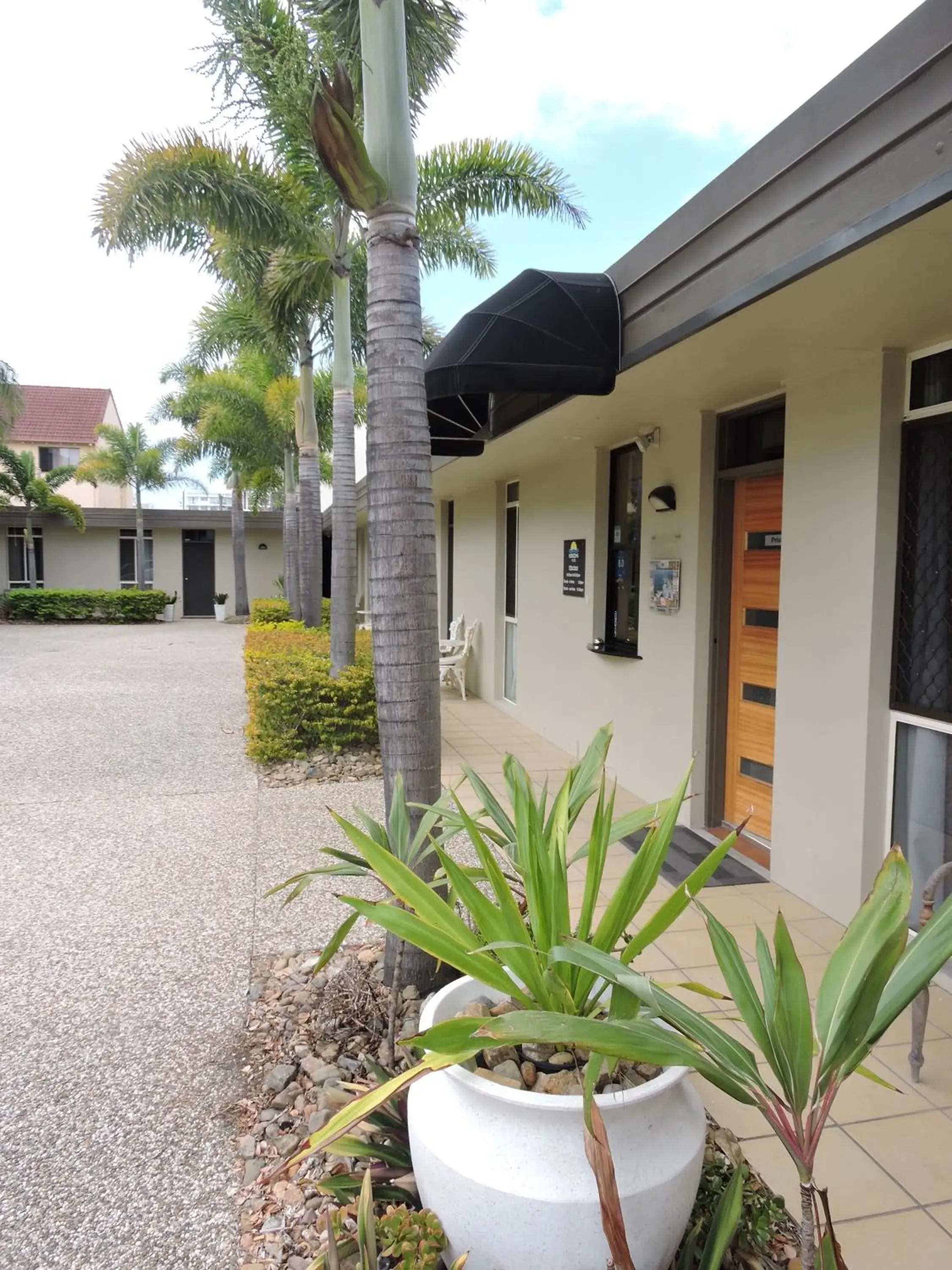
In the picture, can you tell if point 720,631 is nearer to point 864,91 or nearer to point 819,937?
point 819,937

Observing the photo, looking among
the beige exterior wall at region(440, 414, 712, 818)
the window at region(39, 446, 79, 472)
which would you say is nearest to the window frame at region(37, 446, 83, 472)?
the window at region(39, 446, 79, 472)

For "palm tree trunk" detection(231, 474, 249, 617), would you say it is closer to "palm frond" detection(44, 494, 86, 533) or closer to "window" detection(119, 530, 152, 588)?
"window" detection(119, 530, 152, 588)

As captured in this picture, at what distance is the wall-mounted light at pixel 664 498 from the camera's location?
5898mm

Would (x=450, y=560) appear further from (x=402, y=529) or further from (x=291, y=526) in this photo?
(x=402, y=529)

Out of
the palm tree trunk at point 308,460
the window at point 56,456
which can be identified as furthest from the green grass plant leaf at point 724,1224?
the window at point 56,456

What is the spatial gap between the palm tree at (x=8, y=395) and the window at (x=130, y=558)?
472 cm

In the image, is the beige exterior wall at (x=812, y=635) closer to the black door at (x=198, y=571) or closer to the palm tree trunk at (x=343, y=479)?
the palm tree trunk at (x=343, y=479)

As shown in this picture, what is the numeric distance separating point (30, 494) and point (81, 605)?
349 cm

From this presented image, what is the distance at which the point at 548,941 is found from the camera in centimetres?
200

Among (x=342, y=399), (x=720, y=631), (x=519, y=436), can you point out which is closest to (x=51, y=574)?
(x=342, y=399)

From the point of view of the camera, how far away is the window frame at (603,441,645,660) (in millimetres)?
6738

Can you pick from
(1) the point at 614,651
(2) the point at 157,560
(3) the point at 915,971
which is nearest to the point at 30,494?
(2) the point at 157,560

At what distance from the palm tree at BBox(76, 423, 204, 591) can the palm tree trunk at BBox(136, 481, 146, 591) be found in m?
0.01

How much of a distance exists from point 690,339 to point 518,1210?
335 centimetres
